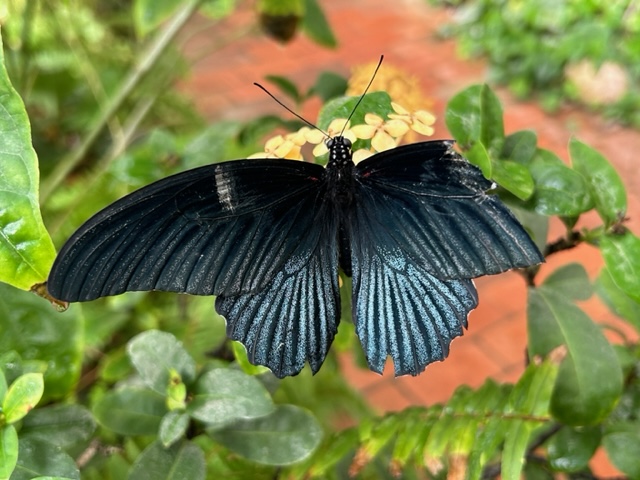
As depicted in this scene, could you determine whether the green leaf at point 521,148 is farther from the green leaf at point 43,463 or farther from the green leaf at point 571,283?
the green leaf at point 43,463

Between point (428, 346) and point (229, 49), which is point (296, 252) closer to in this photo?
point (428, 346)

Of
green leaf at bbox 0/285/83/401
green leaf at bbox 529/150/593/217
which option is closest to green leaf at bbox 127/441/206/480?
green leaf at bbox 0/285/83/401

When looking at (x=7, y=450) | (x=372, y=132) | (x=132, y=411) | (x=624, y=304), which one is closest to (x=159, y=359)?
(x=132, y=411)

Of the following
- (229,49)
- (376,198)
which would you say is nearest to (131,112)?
(229,49)

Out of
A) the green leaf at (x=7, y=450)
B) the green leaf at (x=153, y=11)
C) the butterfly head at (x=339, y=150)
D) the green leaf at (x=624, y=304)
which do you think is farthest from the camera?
the green leaf at (x=153, y=11)

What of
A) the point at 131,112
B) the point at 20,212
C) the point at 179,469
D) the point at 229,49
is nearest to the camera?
the point at 20,212

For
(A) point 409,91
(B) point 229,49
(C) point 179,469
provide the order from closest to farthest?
(C) point 179,469 → (A) point 409,91 → (B) point 229,49

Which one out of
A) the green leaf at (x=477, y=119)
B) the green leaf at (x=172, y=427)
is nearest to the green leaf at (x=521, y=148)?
the green leaf at (x=477, y=119)
